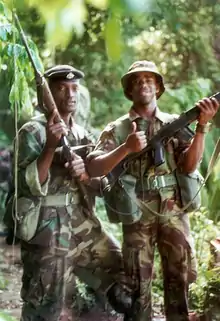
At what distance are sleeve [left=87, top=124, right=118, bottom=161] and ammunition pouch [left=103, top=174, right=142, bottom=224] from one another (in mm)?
64

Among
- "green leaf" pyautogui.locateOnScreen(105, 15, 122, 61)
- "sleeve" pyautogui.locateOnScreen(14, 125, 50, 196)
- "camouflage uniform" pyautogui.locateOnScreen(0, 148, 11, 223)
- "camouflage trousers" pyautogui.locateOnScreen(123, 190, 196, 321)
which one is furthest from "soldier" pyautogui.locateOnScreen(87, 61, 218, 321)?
"green leaf" pyautogui.locateOnScreen(105, 15, 122, 61)

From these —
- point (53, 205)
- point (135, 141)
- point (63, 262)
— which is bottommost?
point (63, 262)

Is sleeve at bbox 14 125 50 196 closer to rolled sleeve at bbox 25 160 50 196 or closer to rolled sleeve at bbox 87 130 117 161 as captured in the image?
rolled sleeve at bbox 25 160 50 196

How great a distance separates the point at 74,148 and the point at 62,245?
0.65ft

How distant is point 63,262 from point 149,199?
0.71 ft

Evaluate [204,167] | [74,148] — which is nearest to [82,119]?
[74,148]

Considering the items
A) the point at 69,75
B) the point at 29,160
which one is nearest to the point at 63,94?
the point at 69,75

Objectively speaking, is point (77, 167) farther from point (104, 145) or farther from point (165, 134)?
point (165, 134)

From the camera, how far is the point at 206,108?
41.9 inches

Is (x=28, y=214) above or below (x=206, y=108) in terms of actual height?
below

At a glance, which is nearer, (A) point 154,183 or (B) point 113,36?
(B) point 113,36

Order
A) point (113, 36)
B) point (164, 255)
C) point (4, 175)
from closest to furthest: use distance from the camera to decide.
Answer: point (113, 36) < point (164, 255) < point (4, 175)

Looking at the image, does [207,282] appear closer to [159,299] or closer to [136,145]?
[159,299]

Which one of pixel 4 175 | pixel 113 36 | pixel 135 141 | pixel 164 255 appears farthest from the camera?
pixel 4 175
